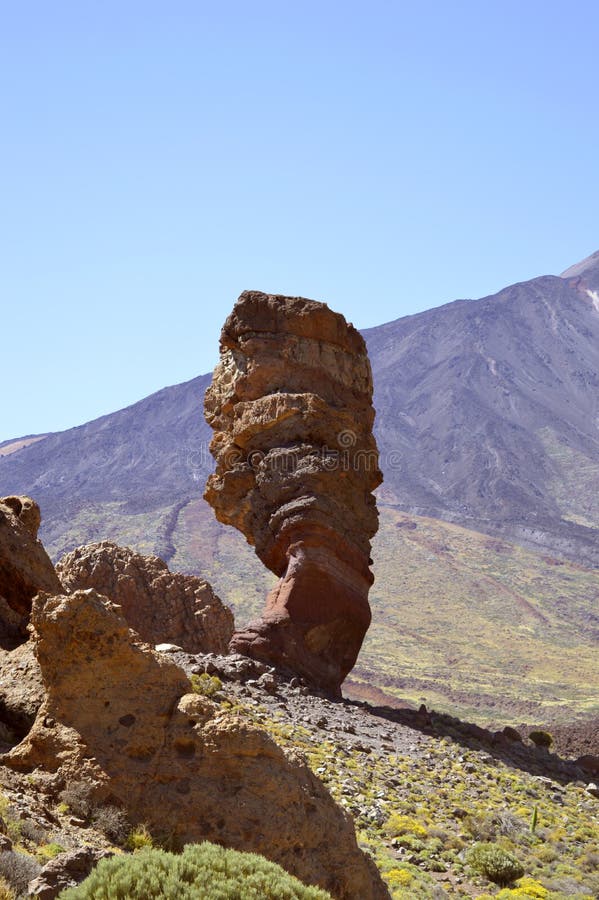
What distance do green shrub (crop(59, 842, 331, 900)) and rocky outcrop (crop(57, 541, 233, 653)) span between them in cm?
1487

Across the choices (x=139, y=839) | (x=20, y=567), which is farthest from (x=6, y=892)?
(x=20, y=567)

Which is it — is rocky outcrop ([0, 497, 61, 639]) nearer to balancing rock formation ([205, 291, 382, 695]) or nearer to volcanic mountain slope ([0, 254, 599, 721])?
balancing rock formation ([205, 291, 382, 695])

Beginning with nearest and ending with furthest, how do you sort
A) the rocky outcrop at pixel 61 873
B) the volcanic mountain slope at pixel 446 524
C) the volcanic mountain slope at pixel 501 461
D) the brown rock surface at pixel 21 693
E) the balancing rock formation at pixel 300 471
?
the rocky outcrop at pixel 61 873
the brown rock surface at pixel 21 693
the balancing rock formation at pixel 300 471
the volcanic mountain slope at pixel 446 524
the volcanic mountain slope at pixel 501 461

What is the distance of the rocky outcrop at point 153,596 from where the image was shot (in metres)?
22.5

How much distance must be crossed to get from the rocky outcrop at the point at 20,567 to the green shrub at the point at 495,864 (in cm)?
660

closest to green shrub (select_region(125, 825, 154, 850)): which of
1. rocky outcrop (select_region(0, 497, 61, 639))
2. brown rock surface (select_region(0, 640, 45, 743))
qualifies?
brown rock surface (select_region(0, 640, 45, 743))

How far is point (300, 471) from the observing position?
22.3 meters

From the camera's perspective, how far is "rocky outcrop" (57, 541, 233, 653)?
2253 centimetres

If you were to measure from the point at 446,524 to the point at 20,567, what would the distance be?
354 feet

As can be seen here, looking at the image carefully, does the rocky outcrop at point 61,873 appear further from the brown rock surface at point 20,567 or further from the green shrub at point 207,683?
the green shrub at point 207,683

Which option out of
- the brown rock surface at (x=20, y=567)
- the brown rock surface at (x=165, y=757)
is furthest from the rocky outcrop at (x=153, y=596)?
the brown rock surface at (x=165, y=757)

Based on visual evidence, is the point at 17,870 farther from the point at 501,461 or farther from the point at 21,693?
→ the point at 501,461

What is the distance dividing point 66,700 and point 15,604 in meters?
3.46

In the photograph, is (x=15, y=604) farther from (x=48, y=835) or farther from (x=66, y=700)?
(x=48, y=835)
